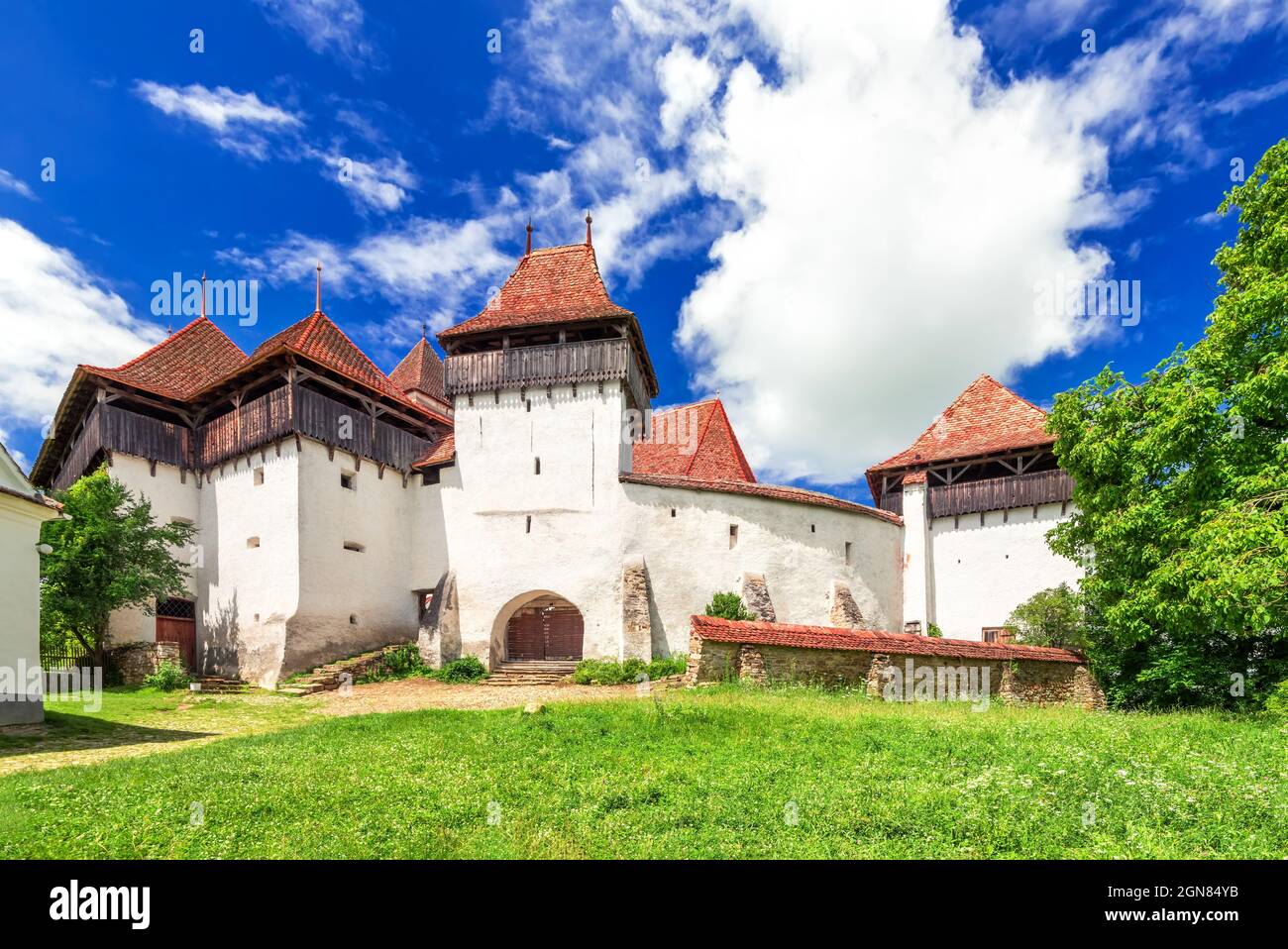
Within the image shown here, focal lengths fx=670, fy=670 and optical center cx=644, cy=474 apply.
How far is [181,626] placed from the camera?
20.3m

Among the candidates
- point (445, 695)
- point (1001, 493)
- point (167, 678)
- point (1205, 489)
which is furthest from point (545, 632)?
point (1205, 489)

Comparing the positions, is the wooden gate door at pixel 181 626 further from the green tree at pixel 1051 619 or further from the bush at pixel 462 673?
the green tree at pixel 1051 619

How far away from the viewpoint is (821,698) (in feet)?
41.1

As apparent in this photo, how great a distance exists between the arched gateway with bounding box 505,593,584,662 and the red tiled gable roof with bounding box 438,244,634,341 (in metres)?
9.21

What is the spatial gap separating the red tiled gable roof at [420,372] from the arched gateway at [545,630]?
14679 mm

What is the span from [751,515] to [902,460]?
24.4ft

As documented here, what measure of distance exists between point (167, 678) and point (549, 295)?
15191mm

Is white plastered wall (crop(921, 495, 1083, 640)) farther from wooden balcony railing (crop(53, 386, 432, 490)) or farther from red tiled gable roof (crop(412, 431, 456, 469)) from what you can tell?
Answer: wooden balcony railing (crop(53, 386, 432, 490))

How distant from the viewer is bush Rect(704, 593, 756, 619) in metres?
18.2

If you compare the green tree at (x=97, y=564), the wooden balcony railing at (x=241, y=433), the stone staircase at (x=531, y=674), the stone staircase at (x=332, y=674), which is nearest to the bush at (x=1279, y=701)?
the stone staircase at (x=531, y=674)

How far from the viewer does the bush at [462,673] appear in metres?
18.4

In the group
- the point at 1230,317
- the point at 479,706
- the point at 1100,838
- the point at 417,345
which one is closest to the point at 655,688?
the point at 479,706

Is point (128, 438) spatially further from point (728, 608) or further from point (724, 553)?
point (728, 608)

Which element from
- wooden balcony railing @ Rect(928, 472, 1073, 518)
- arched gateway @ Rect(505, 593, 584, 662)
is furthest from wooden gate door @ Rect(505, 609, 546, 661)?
wooden balcony railing @ Rect(928, 472, 1073, 518)
